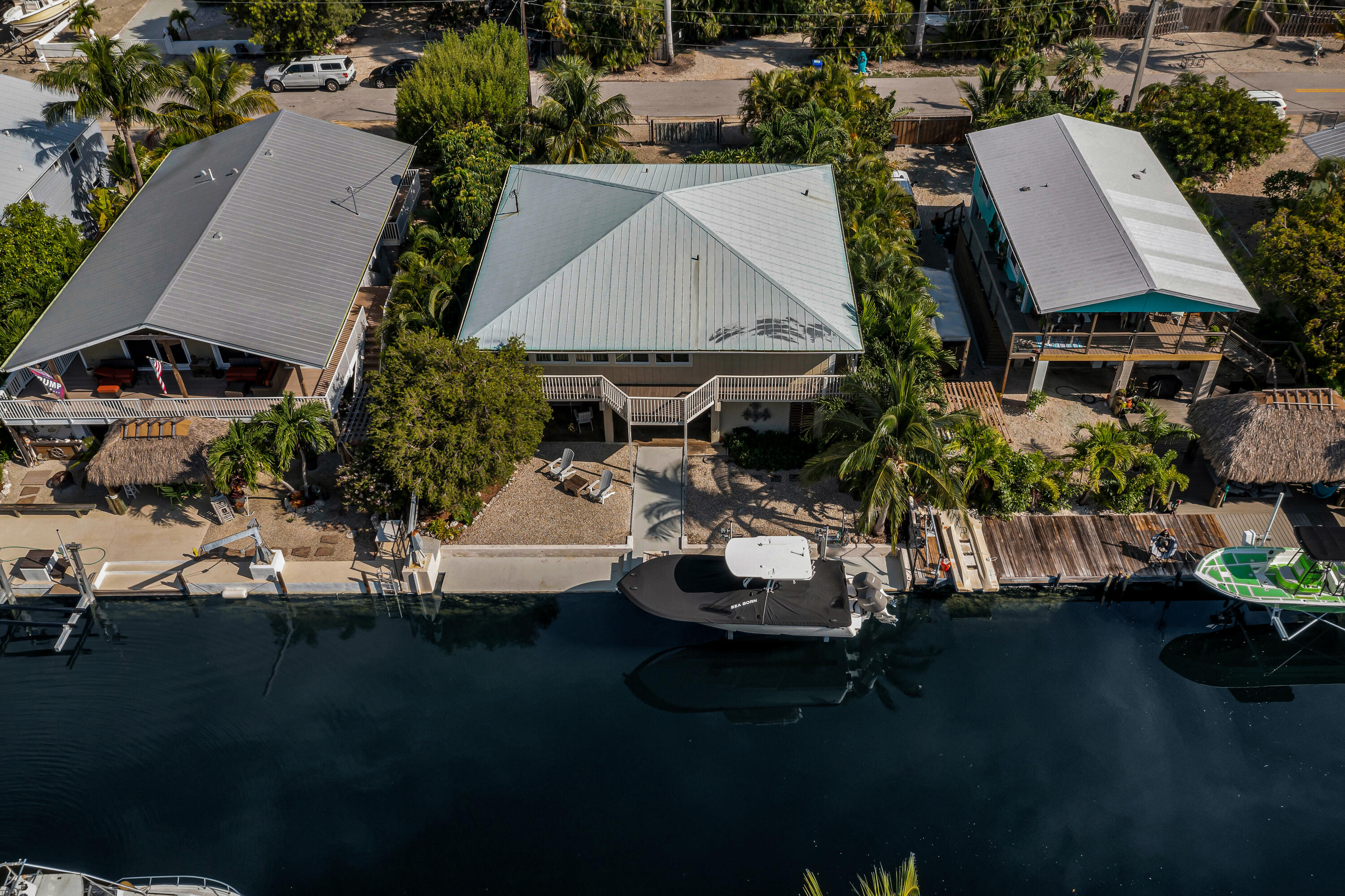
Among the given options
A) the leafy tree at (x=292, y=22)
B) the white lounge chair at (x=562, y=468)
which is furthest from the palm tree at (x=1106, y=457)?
the leafy tree at (x=292, y=22)

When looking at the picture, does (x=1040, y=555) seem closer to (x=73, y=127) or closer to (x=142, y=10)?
(x=73, y=127)

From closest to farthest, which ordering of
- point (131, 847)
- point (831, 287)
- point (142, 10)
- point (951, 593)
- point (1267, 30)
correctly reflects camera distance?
point (131, 847)
point (951, 593)
point (831, 287)
point (1267, 30)
point (142, 10)

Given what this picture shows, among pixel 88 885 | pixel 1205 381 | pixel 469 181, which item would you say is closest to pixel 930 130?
pixel 1205 381

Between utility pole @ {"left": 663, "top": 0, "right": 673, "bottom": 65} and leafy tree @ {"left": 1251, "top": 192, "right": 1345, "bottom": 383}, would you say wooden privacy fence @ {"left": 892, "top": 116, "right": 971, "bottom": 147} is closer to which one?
utility pole @ {"left": 663, "top": 0, "right": 673, "bottom": 65}

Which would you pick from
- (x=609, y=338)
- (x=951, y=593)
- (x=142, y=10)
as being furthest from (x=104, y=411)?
(x=142, y=10)

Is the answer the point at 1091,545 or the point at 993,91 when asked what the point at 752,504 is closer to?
the point at 1091,545

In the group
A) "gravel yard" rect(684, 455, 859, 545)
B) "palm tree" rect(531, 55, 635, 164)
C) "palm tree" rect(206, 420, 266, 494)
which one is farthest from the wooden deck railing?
"palm tree" rect(531, 55, 635, 164)
